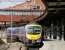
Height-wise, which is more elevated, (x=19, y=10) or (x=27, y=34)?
(x=19, y=10)

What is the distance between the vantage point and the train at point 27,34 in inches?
51.6

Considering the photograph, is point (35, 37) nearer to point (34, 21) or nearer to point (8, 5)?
point (34, 21)

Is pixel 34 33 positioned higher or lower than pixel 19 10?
lower

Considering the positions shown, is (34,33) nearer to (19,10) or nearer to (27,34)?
(27,34)

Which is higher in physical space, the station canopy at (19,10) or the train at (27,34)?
the station canopy at (19,10)

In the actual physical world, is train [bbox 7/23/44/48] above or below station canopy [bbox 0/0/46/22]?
below

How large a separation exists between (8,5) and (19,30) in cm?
23

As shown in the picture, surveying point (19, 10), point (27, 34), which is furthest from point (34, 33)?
point (19, 10)

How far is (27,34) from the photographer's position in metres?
1.34

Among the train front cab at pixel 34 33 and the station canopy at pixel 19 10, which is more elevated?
the station canopy at pixel 19 10

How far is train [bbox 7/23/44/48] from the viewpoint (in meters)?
1.31

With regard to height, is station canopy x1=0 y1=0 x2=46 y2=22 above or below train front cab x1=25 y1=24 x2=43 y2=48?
above

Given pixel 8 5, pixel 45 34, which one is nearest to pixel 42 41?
pixel 45 34

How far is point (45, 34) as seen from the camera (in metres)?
1.38
